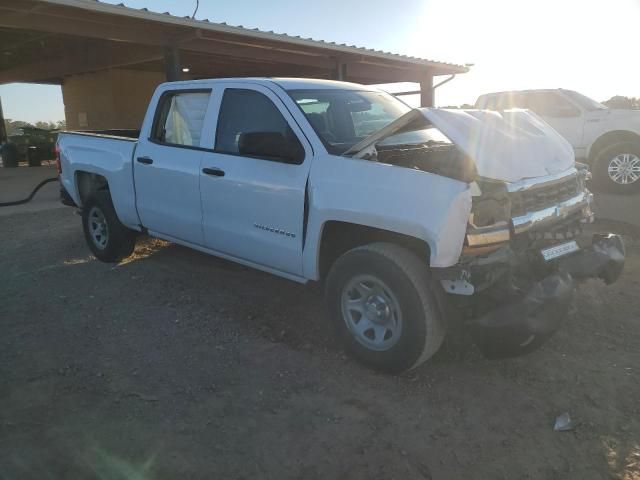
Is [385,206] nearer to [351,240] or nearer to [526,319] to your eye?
[351,240]

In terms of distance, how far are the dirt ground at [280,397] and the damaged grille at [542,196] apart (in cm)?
102

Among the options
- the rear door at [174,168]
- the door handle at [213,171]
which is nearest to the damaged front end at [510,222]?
the door handle at [213,171]

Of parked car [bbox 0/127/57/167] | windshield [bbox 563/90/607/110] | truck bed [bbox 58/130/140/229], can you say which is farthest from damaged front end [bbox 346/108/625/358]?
parked car [bbox 0/127/57/167]

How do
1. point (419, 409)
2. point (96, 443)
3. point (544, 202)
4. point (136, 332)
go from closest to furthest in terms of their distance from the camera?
1. point (96, 443)
2. point (419, 409)
3. point (544, 202)
4. point (136, 332)

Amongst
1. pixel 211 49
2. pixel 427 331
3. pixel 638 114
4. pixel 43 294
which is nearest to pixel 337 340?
pixel 427 331

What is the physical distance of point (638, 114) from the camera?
30.6 ft

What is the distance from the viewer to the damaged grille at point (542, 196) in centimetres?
331

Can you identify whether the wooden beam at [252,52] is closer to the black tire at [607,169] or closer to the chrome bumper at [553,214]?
the black tire at [607,169]

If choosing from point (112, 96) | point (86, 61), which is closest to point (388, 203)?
point (86, 61)

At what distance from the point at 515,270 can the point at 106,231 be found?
446 cm

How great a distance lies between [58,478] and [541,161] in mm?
3388

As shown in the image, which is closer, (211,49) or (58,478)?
(58,478)

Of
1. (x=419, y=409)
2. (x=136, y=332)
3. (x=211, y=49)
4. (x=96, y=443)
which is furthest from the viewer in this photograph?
(x=211, y=49)

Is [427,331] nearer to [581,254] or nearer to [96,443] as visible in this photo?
[581,254]
